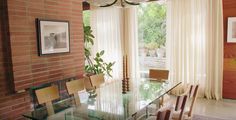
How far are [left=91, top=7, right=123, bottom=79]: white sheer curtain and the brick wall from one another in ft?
7.56

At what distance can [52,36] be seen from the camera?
3398mm

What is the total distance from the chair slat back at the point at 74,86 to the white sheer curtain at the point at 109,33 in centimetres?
276

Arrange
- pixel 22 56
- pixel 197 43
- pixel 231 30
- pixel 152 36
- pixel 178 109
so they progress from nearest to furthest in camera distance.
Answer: pixel 178 109 < pixel 22 56 < pixel 231 30 < pixel 197 43 < pixel 152 36

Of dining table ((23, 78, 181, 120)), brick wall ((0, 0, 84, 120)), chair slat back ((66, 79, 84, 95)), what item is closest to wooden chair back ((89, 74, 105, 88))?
dining table ((23, 78, 181, 120))

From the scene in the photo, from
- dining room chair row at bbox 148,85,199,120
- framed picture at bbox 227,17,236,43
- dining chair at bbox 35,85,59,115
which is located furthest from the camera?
framed picture at bbox 227,17,236,43

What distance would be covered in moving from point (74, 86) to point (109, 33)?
121 inches

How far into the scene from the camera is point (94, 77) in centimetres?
372

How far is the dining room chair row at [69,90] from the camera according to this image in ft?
8.71

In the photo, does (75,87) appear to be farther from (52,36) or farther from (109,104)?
(52,36)

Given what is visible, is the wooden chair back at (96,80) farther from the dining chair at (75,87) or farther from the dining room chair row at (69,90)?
the dining chair at (75,87)

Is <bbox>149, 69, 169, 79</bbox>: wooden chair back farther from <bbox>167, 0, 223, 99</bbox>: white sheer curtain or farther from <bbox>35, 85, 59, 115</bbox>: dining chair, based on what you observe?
<bbox>35, 85, 59, 115</bbox>: dining chair

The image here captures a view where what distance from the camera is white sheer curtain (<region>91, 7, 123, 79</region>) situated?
5.83m

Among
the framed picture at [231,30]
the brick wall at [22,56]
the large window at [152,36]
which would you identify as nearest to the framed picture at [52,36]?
the brick wall at [22,56]

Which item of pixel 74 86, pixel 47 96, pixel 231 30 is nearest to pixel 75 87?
pixel 74 86
